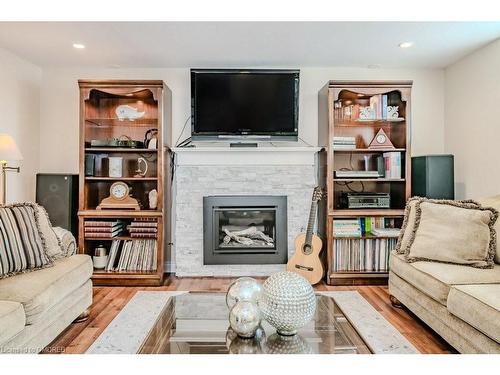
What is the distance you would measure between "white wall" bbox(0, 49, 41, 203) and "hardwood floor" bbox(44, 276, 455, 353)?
1357mm

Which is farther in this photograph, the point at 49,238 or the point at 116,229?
the point at 116,229

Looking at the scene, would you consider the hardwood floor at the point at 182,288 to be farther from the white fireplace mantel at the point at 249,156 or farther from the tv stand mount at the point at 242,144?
the tv stand mount at the point at 242,144

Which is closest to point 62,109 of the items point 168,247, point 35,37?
point 35,37

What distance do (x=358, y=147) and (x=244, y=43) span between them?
1.68m

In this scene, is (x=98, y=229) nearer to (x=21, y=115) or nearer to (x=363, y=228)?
(x=21, y=115)

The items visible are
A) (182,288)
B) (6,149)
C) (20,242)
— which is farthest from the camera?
(182,288)

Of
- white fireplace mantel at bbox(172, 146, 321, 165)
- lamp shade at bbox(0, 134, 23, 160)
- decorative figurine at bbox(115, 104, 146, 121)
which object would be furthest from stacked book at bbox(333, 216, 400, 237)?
lamp shade at bbox(0, 134, 23, 160)

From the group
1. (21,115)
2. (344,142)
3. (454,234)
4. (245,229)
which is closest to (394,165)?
(344,142)

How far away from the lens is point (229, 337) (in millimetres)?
1670

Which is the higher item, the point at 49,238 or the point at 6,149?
the point at 6,149

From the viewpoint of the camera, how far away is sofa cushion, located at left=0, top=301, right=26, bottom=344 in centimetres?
166

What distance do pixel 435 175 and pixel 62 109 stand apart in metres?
4.00

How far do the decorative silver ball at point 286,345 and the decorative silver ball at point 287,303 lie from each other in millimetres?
28
